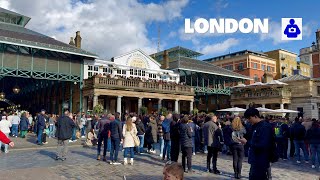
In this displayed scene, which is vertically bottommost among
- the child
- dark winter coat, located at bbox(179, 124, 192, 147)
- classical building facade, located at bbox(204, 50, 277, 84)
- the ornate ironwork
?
dark winter coat, located at bbox(179, 124, 192, 147)

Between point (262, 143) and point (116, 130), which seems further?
point (116, 130)

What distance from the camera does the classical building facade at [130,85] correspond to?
102 feet

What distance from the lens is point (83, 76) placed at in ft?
105

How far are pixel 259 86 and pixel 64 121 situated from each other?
36868mm

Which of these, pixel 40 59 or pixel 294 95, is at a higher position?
pixel 40 59

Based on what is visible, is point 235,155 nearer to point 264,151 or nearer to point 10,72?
point 264,151

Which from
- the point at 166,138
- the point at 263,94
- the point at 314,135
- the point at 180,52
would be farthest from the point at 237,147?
the point at 180,52

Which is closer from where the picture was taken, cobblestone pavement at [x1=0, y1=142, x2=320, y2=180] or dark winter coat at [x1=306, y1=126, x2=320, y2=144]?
cobblestone pavement at [x1=0, y1=142, x2=320, y2=180]

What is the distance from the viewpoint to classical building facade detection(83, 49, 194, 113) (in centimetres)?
3100

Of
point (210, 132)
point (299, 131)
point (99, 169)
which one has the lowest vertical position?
point (99, 169)

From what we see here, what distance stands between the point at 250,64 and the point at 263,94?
56.7 ft

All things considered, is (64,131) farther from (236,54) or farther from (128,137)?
(236,54)

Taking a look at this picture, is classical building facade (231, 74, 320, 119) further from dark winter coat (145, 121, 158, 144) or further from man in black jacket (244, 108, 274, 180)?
man in black jacket (244, 108, 274, 180)

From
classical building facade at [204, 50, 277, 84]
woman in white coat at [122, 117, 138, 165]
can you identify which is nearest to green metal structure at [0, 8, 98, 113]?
woman in white coat at [122, 117, 138, 165]
